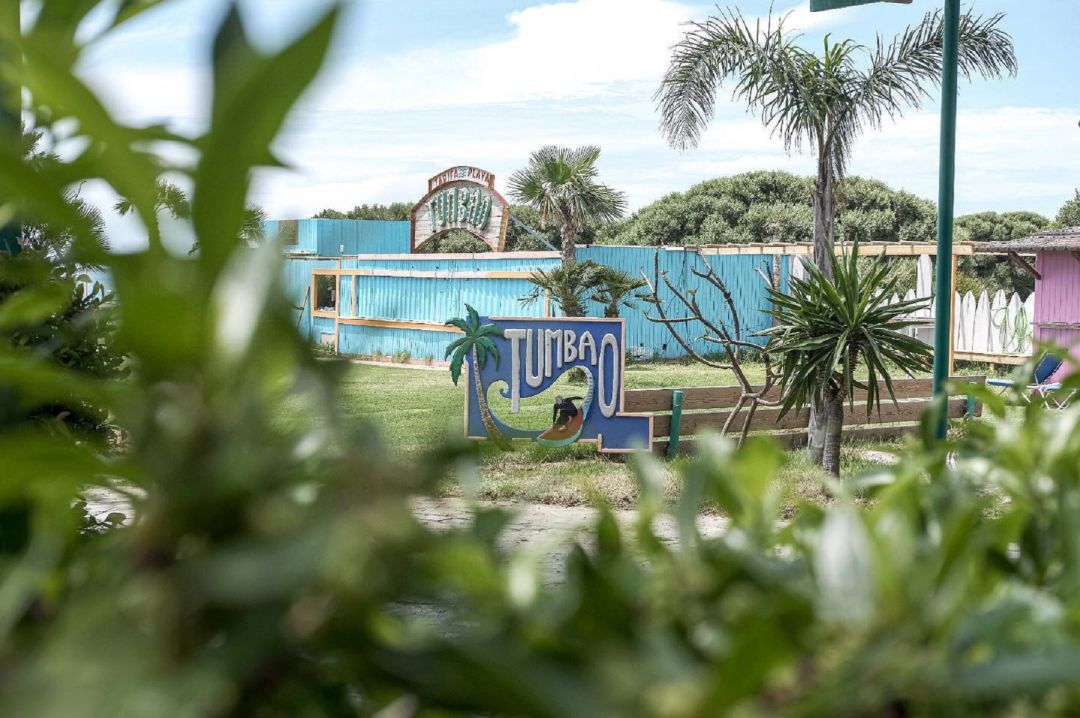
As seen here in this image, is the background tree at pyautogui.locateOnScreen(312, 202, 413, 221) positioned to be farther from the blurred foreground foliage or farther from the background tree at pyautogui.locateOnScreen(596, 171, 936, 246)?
the blurred foreground foliage

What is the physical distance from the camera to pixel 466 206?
2022 centimetres

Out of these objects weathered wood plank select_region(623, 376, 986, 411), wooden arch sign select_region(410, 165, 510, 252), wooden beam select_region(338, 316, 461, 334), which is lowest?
weathered wood plank select_region(623, 376, 986, 411)

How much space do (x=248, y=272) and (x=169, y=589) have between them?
0.28 feet

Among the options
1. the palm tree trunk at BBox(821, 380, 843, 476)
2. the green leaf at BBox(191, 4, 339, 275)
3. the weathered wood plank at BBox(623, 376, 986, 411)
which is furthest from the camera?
the weathered wood plank at BBox(623, 376, 986, 411)

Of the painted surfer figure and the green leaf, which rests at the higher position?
the green leaf

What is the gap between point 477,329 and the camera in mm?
8688

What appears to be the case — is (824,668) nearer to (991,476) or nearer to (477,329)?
(991,476)

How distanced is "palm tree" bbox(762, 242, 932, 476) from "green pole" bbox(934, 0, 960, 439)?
0.24 meters

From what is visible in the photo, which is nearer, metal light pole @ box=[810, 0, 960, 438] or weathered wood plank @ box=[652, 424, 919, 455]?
metal light pole @ box=[810, 0, 960, 438]

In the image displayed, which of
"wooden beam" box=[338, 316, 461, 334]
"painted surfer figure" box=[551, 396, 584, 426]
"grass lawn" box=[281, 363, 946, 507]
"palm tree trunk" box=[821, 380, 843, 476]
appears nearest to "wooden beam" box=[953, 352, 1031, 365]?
"grass lawn" box=[281, 363, 946, 507]

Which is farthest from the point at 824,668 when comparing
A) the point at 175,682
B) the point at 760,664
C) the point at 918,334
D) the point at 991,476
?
the point at 918,334

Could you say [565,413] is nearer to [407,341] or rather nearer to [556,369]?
[556,369]

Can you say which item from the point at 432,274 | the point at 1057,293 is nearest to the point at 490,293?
the point at 432,274

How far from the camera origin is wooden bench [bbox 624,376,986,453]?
8.52 m
